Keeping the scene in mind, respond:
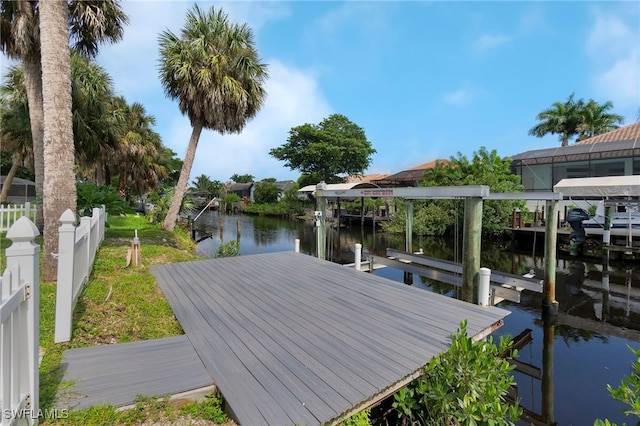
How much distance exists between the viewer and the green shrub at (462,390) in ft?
9.41

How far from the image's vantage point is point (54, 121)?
218 inches

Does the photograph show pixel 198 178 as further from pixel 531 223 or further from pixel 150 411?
pixel 150 411

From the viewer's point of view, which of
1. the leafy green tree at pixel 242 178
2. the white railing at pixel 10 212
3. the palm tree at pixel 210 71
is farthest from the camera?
the leafy green tree at pixel 242 178

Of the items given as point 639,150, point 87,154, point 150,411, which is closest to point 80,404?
point 150,411

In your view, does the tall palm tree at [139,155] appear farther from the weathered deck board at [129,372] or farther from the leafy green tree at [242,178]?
the leafy green tree at [242,178]

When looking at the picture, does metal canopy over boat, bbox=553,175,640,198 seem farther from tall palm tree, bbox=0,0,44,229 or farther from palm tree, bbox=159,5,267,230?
tall palm tree, bbox=0,0,44,229

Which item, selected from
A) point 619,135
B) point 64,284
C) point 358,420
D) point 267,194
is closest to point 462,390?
point 358,420

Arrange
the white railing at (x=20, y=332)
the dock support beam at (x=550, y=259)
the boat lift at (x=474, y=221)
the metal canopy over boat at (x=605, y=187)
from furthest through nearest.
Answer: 1. the metal canopy over boat at (x=605, y=187)
2. the dock support beam at (x=550, y=259)
3. the boat lift at (x=474, y=221)
4. the white railing at (x=20, y=332)

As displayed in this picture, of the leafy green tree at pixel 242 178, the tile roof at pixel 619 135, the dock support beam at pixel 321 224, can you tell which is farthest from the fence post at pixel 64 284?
the leafy green tree at pixel 242 178

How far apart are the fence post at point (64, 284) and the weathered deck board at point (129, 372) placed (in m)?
0.35

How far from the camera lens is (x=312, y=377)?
10.1 feet

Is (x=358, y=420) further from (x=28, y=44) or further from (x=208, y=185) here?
(x=208, y=185)

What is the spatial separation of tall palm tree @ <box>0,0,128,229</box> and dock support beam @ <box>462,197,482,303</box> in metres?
10.2

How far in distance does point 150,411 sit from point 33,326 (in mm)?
1101
